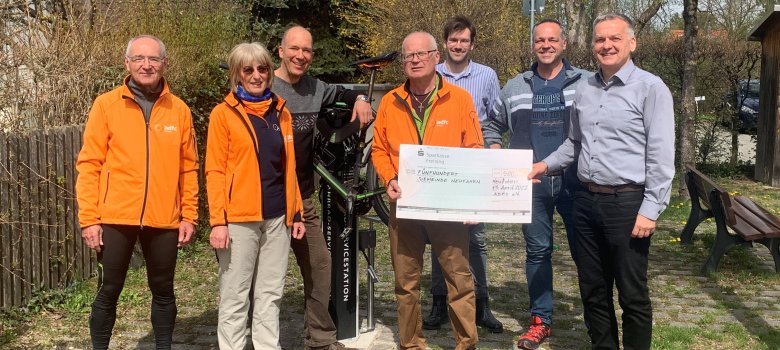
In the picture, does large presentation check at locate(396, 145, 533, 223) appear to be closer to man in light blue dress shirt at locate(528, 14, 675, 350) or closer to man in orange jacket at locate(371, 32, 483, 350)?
man in orange jacket at locate(371, 32, 483, 350)

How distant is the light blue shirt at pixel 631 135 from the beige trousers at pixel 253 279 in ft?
5.82

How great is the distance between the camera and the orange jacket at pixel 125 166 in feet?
14.1

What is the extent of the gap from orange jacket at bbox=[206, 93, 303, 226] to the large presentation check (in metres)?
0.82

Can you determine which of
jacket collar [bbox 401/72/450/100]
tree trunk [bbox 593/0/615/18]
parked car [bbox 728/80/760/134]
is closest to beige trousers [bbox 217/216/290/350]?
jacket collar [bbox 401/72/450/100]

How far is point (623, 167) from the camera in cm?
444

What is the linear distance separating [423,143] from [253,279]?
125cm

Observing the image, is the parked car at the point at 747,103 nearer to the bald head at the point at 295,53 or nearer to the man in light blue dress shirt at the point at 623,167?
the man in light blue dress shirt at the point at 623,167

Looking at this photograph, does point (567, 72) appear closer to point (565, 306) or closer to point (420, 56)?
point (420, 56)

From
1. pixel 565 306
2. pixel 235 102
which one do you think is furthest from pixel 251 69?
pixel 565 306

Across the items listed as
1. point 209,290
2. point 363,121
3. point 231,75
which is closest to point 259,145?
point 231,75

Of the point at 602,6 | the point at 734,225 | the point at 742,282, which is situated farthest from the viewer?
the point at 602,6

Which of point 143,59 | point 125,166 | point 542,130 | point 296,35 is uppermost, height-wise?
point 296,35

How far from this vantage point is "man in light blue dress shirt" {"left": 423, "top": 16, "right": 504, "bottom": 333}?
568cm

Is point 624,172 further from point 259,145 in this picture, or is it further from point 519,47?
point 519,47
